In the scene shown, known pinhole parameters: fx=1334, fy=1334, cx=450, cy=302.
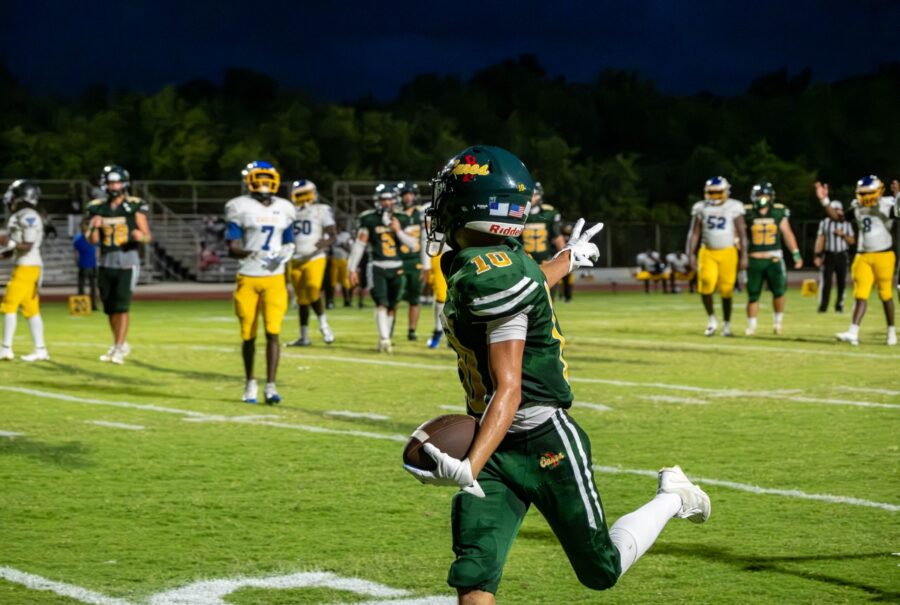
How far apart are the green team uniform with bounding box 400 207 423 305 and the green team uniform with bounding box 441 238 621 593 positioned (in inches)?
453

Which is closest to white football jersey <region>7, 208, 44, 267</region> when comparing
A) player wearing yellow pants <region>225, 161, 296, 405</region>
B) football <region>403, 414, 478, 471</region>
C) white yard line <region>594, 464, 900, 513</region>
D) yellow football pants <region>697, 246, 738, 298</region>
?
player wearing yellow pants <region>225, 161, 296, 405</region>

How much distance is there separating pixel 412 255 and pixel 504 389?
39.3 ft

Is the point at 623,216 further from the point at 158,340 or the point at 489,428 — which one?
the point at 489,428

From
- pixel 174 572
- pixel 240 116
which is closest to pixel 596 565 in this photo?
pixel 174 572

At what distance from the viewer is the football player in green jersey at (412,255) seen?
1557 centimetres

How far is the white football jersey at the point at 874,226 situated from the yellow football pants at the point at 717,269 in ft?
6.95

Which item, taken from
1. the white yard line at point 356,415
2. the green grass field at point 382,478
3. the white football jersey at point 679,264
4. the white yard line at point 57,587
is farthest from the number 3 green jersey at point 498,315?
the white football jersey at point 679,264

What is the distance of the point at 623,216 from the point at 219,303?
38.5 meters

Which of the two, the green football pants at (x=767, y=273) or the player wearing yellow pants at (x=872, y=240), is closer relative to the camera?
the player wearing yellow pants at (x=872, y=240)

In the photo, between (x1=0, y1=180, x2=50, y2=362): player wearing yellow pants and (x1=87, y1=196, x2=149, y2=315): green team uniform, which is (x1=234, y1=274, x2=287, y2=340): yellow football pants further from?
(x1=0, y1=180, x2=50, y2=362): player wearing yellow pants

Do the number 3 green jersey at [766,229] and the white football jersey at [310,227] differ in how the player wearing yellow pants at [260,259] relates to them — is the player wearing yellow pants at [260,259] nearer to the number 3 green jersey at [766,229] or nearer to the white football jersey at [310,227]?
the white football jersey at [310,227]

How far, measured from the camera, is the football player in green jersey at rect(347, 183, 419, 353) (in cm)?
1523

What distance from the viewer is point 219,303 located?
27.3m

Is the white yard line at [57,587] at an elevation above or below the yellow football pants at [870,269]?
below
